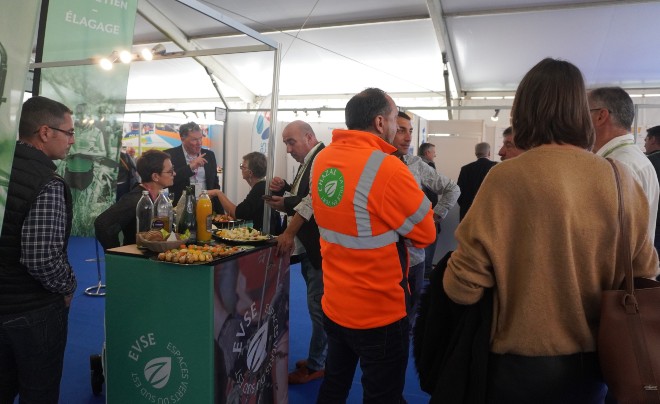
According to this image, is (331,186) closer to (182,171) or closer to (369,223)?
(369,223)

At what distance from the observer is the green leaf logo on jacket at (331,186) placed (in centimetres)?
148

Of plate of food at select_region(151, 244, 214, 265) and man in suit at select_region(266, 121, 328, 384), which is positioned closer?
plate of food at select_region(151, 244, 214, 265)

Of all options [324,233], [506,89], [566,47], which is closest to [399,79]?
[506,89]

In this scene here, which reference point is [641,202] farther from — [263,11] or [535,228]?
[263,11]

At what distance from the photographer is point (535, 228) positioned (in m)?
0.97

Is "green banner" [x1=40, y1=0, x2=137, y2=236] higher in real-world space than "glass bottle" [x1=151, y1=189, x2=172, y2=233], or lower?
higher

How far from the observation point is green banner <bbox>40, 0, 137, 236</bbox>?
287cm

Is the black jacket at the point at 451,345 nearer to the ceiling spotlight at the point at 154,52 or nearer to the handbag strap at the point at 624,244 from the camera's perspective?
the handbag strap at the point at 624,244

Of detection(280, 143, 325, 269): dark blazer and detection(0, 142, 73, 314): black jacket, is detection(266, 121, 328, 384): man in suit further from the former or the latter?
detection(0, 142, 73, 314): black jacket

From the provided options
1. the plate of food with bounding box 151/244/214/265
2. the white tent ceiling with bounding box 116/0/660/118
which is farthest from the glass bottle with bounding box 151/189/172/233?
the white tent ceiling with bounding box 116/0/660/118

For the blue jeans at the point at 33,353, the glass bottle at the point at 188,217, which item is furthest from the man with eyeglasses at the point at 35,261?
the glass bottle at the point at 188,217

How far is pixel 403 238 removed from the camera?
4.96 ft

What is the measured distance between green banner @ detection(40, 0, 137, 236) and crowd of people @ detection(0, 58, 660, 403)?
30.2 inches

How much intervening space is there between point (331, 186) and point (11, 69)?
0.93m
